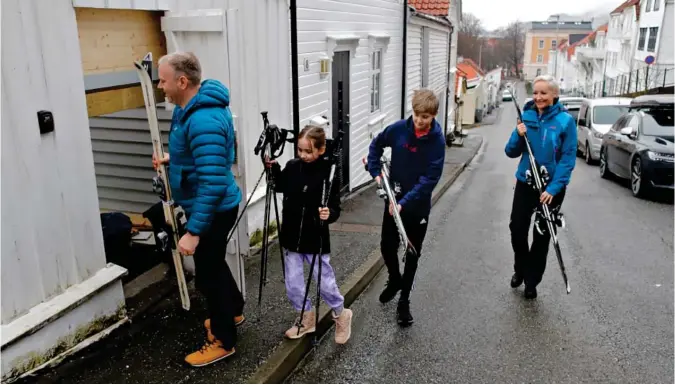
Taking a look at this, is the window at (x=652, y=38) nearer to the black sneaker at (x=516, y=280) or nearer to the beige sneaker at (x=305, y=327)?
the black sneaker at (x=516, y=280)

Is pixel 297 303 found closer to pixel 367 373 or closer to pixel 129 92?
pixel 367 373

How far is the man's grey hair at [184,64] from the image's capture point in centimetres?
313

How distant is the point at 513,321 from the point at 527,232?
832 millimetres

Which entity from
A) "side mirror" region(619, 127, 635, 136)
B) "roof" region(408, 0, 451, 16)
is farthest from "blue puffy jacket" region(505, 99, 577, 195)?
"roof" region(408, 0, 451, 16)

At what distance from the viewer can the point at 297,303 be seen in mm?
3975

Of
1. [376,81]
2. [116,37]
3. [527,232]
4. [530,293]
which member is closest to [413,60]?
[376,81]

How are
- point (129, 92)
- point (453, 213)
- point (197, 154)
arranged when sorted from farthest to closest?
point (453, 213), point (129, 92), point (197, 154)

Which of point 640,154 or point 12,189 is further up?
point 12,189

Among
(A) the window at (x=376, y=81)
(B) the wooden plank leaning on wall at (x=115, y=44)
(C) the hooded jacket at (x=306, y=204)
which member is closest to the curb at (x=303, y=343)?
(C) the hooded jacket at (x=306, y=204)

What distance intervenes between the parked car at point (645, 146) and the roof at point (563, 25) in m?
93.7

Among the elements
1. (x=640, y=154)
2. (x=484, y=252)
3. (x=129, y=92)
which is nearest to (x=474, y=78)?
(x=640, y=154)

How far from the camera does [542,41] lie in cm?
9694

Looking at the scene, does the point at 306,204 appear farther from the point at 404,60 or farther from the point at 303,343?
the point at 404,60

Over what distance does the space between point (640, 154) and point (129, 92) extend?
30.6 ft
